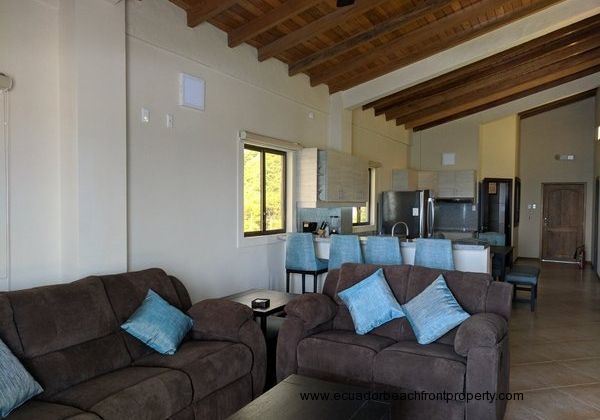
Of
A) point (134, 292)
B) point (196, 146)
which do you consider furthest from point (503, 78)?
point (134, 292)

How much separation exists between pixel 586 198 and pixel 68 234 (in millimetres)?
11387

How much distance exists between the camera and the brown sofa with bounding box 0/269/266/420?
7.21 ft

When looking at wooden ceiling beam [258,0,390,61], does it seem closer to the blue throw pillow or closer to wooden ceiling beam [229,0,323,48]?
wooden ceiling beam [229,0,323,48]

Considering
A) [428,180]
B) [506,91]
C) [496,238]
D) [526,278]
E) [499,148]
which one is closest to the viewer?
[526,278]

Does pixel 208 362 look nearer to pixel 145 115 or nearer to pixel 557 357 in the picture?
pixel 145 115

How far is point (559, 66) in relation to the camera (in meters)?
7.29

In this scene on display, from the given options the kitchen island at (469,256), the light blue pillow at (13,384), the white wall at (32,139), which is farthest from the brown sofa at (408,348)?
the white wall at (32,139)

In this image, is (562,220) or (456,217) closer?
(456,217)

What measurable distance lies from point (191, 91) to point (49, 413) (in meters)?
2.90

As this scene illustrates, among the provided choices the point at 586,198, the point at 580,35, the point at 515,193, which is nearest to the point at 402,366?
the point at 580,35

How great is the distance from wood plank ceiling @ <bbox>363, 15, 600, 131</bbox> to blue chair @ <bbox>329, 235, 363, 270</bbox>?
342cm

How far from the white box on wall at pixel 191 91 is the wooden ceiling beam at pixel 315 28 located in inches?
40.8

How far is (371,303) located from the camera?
10.8ft

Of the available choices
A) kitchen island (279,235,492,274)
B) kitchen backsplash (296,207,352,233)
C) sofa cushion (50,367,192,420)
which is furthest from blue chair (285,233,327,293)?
sofa cushion (50,367,192,420)
